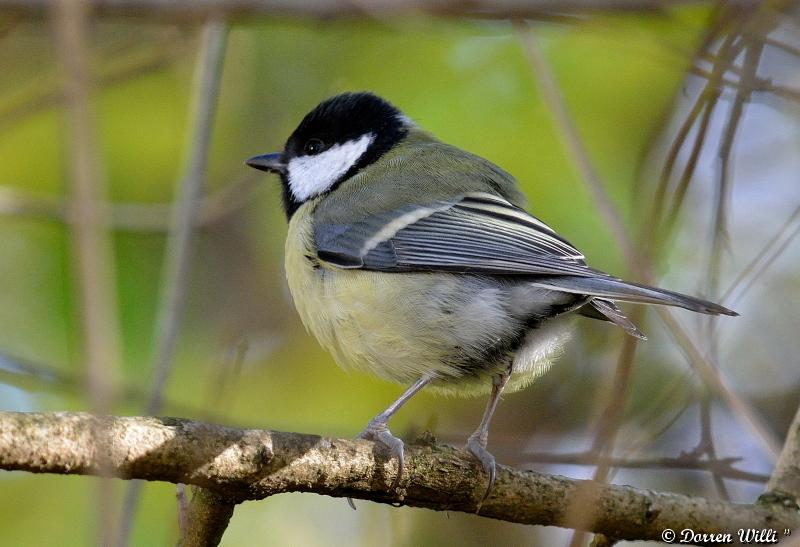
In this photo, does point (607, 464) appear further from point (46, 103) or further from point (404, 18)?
point (46, 103)

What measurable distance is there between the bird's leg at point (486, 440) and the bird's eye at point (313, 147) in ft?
4.67

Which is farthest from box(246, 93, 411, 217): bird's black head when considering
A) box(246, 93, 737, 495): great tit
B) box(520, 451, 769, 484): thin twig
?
box(520, 451, 769, 484): thin twig

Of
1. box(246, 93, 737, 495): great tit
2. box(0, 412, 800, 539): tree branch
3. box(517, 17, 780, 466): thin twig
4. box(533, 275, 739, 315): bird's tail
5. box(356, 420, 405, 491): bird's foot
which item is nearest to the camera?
box(0, 412, 800, 539): tree branch

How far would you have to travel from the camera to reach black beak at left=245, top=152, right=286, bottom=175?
12.6 ft

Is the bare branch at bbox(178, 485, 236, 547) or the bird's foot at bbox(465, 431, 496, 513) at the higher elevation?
the bird's foot at bbox(465, 431, 496, 513)

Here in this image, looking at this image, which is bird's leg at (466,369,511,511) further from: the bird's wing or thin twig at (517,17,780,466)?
thin twig at (517,17,780,466)

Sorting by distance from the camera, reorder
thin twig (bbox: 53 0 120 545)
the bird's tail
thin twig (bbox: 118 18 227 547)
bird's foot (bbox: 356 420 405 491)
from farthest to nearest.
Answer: thin twig (bbox: 118 18 227 547) < bird's foot (bbox: 356 420 405 491) < the bird's tail < thin twig (bbox: 53 0 120 545)

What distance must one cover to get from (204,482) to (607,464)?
0.86 metres

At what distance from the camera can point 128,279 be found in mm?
4012

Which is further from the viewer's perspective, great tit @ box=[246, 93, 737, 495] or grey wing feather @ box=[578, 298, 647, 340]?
great tit @ box=[246, 93, 737, 495]

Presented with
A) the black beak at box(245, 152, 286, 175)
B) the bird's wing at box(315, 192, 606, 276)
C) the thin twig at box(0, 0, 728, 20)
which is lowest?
the bird's wing at box(315, 192, 606, 276)

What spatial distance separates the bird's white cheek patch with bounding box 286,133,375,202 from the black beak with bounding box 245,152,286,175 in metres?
0.04

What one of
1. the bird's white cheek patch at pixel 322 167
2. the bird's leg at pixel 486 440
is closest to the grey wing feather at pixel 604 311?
the bird's leg at pixel 486 440

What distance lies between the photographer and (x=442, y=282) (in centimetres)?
293
